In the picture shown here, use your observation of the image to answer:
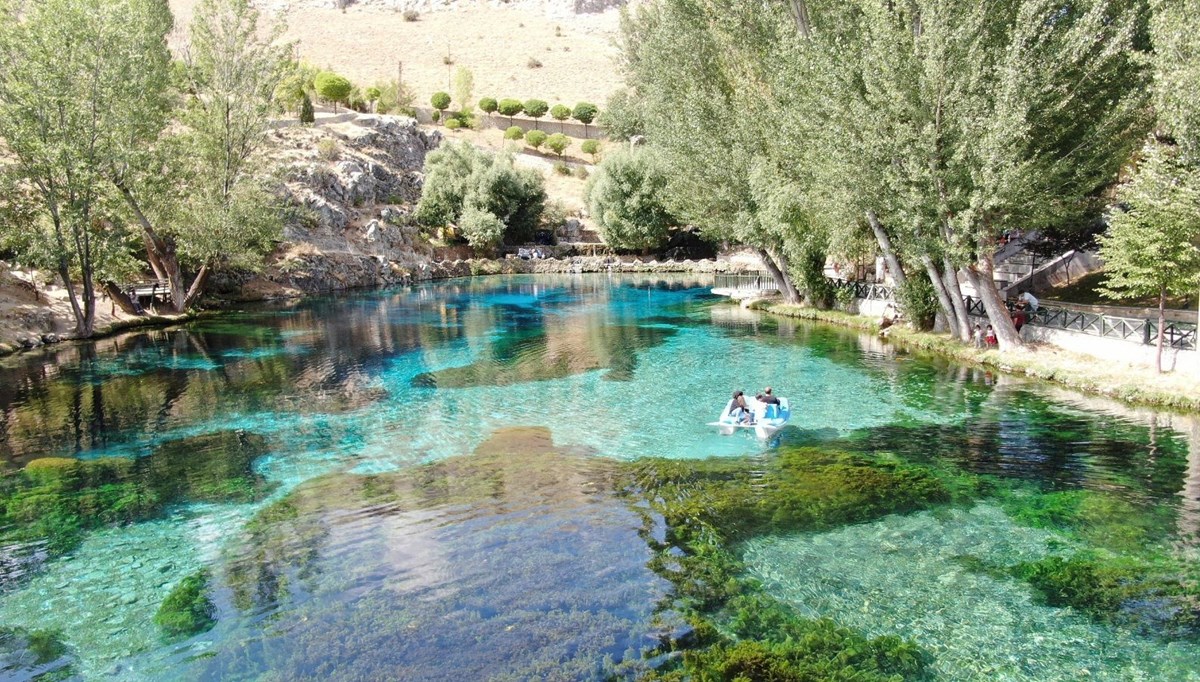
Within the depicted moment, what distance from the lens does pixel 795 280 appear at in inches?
1785

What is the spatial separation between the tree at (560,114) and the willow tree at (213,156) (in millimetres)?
65878

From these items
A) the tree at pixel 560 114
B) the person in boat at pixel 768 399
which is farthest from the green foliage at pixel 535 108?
the person in boat at pixel 768 399

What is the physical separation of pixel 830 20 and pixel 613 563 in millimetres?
27744

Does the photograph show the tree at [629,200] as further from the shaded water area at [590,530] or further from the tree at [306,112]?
the shaded water area at [590,530]

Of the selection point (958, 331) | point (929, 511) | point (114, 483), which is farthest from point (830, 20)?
point (114, 483)

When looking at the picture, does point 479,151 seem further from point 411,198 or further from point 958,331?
point 958,331

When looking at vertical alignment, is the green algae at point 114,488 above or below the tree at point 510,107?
below

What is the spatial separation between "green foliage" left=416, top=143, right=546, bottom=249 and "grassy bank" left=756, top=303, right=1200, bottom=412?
182 feet

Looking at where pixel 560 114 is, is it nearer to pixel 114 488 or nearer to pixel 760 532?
pixel 114 488

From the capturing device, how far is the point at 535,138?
4200 inches

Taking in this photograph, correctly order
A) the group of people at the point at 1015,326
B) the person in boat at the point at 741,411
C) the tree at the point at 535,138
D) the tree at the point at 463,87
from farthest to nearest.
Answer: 1. the tree at the point at 463,87
2. the tree at the point at 535,138
3. the group of people at the point at 1015,326
4. the person in boat at the point at 741,411

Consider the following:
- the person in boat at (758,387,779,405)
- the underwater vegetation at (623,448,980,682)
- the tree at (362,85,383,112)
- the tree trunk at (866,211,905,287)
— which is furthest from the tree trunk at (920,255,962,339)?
the tree at (362,85,383,112)

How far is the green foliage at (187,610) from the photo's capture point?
12039 mm

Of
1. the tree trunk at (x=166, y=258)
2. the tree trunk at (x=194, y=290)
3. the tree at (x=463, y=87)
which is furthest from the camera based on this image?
the tree at (x=463, y=87)
